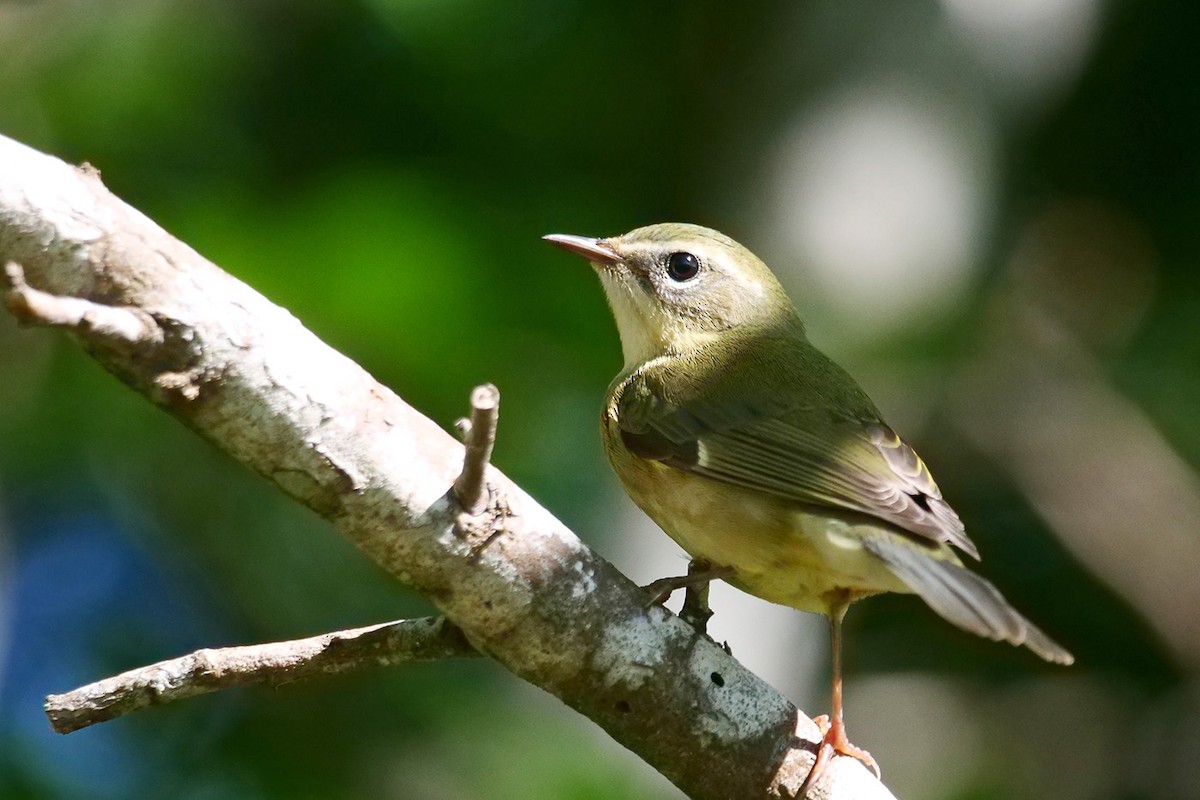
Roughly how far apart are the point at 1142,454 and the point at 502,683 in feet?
10.3

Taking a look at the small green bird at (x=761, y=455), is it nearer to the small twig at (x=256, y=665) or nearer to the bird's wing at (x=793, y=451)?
the bird's wing at (x=793, y=451)

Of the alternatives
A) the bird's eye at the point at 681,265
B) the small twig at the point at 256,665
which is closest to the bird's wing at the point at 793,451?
the bird's eye at the point at 681,265

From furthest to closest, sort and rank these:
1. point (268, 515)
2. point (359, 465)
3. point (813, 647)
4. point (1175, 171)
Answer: point (1175, 171)
point (268, 515)
point (813, 647)
point (359, 465)

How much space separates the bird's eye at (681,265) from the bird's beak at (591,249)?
0.16 m

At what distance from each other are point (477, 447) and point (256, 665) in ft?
2.10

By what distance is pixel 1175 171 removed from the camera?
7.08 metres

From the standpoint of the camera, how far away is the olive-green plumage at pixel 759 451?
→ 3.21 metres

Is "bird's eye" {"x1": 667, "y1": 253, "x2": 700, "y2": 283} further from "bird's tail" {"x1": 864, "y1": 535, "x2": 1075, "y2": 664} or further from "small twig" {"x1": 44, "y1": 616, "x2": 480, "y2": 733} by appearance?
"small twig" {"x1": 44, "y1": 616, "x2": 480, "y2": 733}

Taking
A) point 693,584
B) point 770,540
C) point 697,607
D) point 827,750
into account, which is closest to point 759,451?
point 770,540

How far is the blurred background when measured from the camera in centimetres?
484

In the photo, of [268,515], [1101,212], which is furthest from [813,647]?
[1101,212]

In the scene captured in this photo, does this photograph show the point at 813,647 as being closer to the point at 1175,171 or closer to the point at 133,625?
the point at 133,625

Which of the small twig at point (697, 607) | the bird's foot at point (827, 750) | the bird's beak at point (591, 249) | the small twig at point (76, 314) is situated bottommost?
the small twig at point (76, 314)

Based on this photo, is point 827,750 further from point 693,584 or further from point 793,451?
point 793,451
